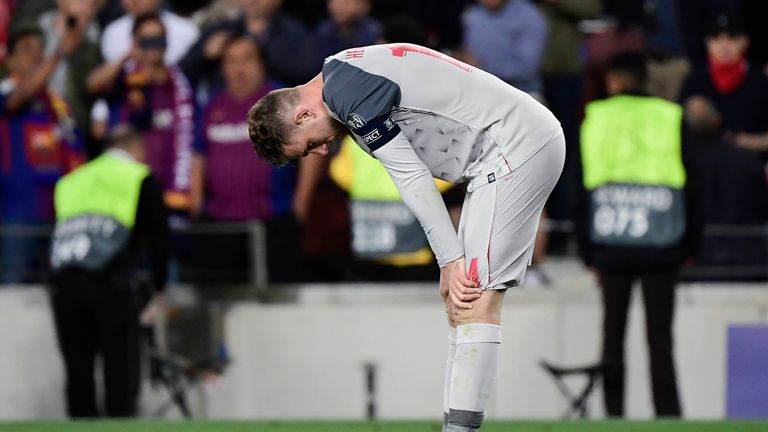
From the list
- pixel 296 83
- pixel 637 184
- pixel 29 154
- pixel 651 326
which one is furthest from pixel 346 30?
pixel 651 326

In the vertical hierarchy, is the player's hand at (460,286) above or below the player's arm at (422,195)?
below

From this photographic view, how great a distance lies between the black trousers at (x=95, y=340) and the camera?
31.4 feet

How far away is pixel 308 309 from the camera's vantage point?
10.2m

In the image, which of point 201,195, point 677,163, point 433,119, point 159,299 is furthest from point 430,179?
point 201,195

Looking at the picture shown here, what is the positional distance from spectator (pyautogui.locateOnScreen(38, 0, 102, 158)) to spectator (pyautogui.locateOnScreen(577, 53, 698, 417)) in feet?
12.7

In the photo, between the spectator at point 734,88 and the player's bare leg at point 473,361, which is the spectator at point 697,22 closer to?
the spectator at point 734,88

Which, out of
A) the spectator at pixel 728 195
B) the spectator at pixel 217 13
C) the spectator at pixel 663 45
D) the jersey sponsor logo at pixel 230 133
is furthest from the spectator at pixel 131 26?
the spectator at pixel 728 195

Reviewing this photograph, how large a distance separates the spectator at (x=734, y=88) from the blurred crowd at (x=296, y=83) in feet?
0.04

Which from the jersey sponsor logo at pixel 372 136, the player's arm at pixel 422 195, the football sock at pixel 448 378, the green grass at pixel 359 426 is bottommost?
the green grass at pixel 359 426

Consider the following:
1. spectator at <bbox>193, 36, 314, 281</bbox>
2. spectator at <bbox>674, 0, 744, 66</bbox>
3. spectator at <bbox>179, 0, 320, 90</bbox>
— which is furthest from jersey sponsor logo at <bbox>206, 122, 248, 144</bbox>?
spectator at <bbox>674, 0, 744, 66</bbox>

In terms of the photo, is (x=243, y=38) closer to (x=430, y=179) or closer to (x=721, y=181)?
(x=721, y=181)

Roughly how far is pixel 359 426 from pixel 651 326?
6.16 ft

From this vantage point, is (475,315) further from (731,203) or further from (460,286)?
(731,203)

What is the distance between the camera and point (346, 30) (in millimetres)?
10625
